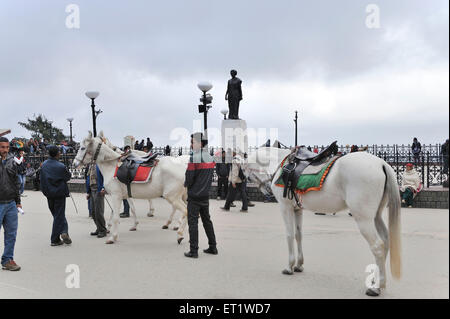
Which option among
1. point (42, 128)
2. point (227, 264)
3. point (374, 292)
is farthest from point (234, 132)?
point (42, 128)

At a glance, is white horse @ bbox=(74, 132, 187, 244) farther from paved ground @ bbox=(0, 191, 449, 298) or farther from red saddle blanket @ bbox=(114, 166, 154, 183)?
paved ground @ bbox=(0, 191, 449, 298)

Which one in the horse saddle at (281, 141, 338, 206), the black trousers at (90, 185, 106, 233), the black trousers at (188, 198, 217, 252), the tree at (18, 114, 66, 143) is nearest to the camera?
the horse saddle at (281, 141, 338, 206)

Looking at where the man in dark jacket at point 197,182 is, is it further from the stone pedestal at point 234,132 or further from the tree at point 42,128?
the tree at point 42,128

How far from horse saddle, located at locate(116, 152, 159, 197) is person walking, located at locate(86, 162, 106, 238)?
737 mm

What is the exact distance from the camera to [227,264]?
6039 millimetres

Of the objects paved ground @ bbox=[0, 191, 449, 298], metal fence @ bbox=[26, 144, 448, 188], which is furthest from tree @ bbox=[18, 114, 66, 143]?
paved ground @ bbox=[0, 191, 449, 298]

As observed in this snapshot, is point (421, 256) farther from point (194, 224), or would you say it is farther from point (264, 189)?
point (194, 224)

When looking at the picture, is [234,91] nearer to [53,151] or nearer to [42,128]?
[53,151]

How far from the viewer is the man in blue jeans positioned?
565 cm

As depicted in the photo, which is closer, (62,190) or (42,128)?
(62,190)

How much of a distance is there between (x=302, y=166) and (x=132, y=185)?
3966mm

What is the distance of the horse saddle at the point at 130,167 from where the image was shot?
7836mm

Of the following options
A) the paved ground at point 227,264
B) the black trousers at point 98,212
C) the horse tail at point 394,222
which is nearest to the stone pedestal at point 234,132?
the paved ground at point 227,264
